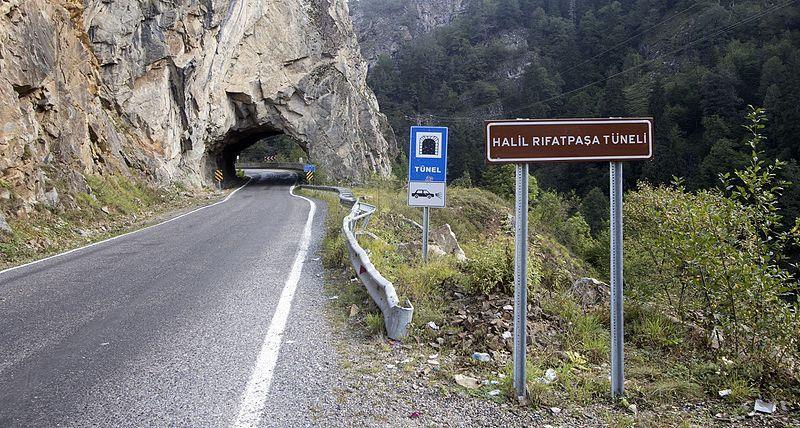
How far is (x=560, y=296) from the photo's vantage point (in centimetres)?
606

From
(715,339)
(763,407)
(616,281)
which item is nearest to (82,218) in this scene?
(616,281)

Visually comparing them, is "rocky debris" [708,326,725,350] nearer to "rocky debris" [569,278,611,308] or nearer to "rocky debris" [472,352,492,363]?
"rocky debris" [569,278,611,308]

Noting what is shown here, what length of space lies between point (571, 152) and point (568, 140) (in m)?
0.09

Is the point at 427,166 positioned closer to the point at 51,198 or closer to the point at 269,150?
the point at 51,198

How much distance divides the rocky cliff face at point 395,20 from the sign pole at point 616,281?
16856cm

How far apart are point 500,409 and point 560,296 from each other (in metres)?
2.75

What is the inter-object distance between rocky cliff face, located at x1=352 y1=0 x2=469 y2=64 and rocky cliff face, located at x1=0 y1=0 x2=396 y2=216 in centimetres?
11985

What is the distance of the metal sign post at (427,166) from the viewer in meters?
7.83

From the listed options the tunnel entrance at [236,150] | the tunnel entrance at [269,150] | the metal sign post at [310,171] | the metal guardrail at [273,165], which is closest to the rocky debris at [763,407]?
the metal sign post at [310,171]

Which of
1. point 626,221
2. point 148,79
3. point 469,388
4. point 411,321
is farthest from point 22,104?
point 626,221

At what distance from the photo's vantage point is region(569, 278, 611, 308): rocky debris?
6160 mm

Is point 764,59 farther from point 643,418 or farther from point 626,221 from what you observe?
point 643,418

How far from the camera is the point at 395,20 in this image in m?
179

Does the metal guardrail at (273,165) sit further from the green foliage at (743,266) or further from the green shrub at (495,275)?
the green foliage at (743,266)
